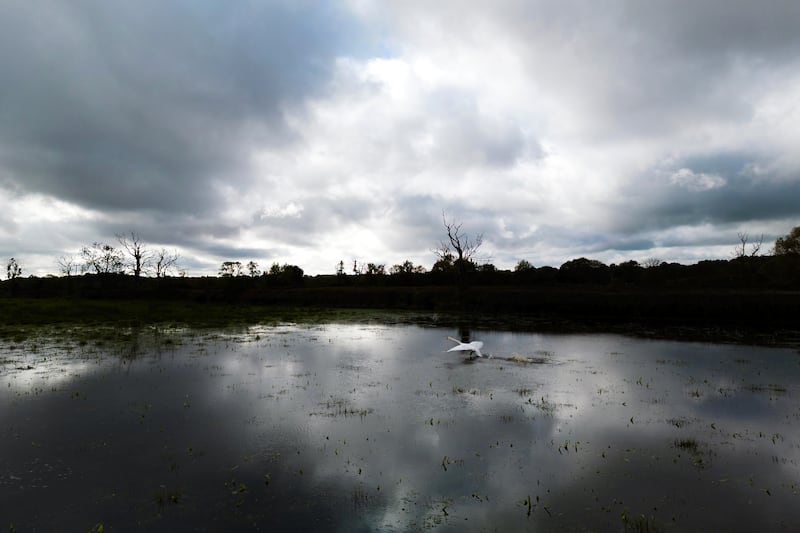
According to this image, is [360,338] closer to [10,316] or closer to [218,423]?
[218,423]

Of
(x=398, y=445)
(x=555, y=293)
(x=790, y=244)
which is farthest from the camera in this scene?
(x=790, y=244)

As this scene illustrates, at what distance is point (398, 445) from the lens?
11.1m

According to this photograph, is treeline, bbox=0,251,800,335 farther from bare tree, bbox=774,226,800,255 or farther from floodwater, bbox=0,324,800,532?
floodwater, bbox=0,324,800,532

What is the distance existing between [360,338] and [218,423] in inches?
780

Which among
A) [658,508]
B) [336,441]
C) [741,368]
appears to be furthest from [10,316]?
[741,368]

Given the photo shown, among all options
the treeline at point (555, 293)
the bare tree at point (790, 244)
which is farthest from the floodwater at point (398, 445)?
the bare tree at point (790, 244)

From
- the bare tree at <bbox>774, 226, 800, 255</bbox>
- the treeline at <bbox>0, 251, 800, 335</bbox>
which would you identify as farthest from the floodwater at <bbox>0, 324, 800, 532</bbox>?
the bare tree at <bbox>774, 226, 800, 255</bbox>

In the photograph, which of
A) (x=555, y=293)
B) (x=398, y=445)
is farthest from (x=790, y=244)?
(x=398, y=445)

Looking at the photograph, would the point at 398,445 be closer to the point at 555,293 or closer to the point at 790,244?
the point at 555,293

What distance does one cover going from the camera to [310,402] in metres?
14.9

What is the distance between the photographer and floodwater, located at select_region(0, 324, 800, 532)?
7777 millimetres

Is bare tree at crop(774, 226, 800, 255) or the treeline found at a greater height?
bare tree at crop(774, 226, 800, 255)

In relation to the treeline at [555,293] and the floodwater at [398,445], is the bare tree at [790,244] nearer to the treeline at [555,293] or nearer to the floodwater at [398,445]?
the treeline at [555,293]

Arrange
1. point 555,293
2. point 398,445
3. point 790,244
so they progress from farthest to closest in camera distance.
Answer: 1. point 790,244
2. point 555,293
3. point 398,445
